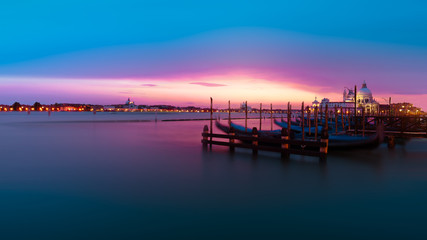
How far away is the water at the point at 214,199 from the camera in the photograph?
7.33 meters

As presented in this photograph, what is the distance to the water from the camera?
24.1 ft

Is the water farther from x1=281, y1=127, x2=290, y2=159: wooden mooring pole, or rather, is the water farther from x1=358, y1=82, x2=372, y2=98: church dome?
x1=358, y1=82, x2=372, y2=98: church dome

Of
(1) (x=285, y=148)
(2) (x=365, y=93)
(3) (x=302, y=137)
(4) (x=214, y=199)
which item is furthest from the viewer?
(2) (x=365, y=93)

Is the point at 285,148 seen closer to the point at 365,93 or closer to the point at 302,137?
the point at 302,137

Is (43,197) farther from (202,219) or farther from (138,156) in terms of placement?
(138,156)

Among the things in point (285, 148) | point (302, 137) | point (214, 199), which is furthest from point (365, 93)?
point (214, 199)

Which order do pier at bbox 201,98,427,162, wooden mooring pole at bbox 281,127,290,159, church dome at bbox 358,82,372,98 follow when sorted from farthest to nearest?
1. church dome at bbox 358,82,372,98
2. wooden mooring pole at bbox 281,127,290,159
3. pier at bbox 201,98,427,162

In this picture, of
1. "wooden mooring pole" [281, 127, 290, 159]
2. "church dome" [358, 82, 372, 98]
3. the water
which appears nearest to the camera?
the water

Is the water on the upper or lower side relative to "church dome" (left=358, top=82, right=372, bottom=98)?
lower

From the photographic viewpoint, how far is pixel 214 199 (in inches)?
391

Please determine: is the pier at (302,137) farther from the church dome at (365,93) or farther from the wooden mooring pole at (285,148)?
the church dome at (365,93)

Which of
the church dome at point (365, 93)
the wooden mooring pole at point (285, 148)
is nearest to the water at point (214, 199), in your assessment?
the wooden mooring pole at point (285, 148)

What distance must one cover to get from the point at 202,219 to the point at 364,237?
12.0ft

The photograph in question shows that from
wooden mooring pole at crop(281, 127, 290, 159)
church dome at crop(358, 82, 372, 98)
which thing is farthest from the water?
church dome at crop(358, 82, 372, 98)
